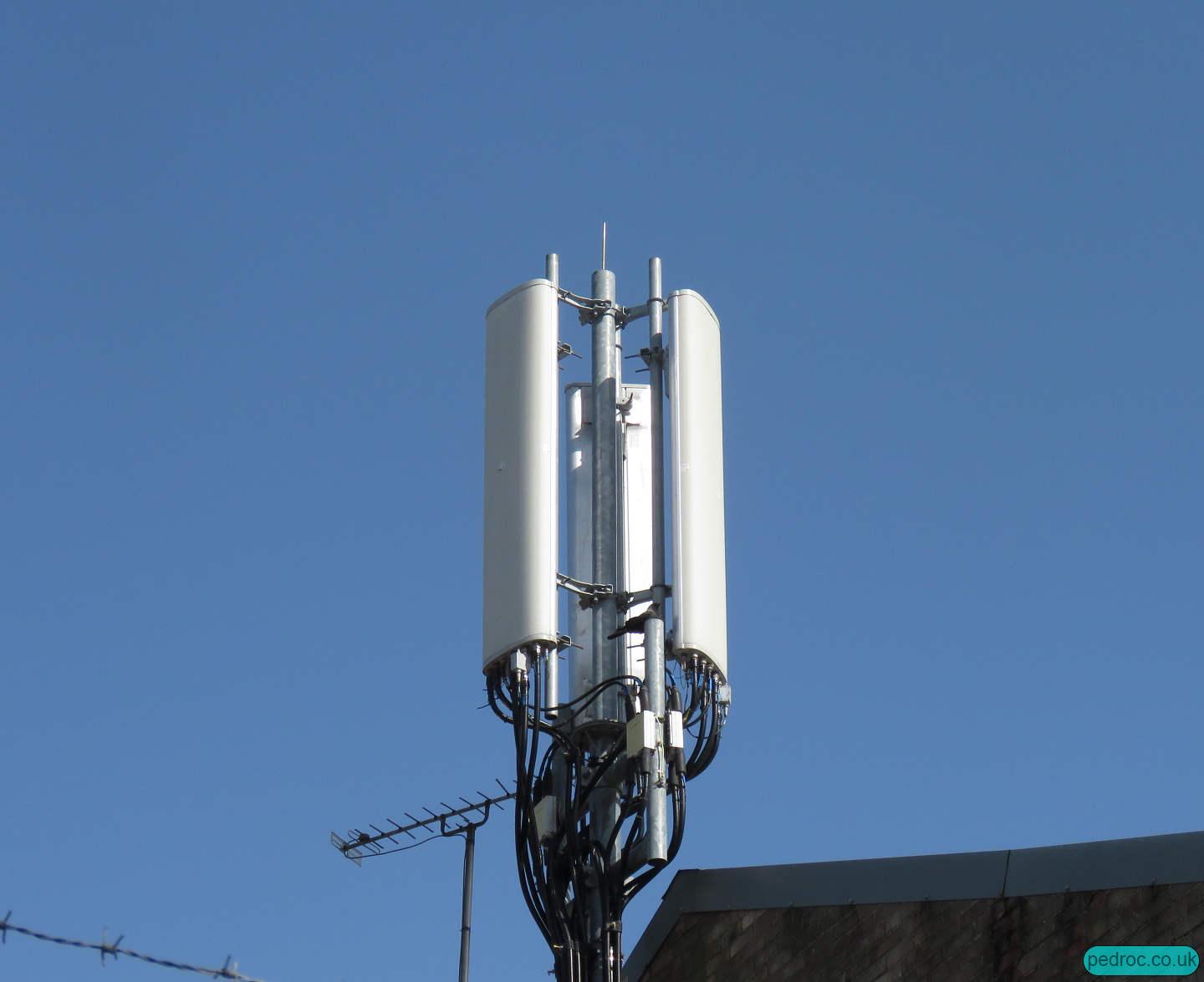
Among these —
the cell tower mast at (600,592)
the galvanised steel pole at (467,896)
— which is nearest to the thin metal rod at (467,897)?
the galvanised steel pole at (467,896)

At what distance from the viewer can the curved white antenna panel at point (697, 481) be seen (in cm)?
1588

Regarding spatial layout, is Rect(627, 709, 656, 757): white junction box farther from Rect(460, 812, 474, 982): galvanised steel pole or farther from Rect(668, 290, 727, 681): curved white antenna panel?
Rect(460, 812, 474, 982): galvanised steel pole

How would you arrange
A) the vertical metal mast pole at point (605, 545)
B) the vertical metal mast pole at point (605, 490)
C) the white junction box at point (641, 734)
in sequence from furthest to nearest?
1. the vertical metal mast pole at point (605, 490)
2. the vertical metal mast pole at point (605, 545)
3. the white junction box at point (641, 734)

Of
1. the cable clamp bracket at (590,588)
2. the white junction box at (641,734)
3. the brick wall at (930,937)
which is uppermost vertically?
the cable clamp bracket at (590,588)

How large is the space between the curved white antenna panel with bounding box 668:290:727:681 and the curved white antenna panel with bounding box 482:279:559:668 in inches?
40.2

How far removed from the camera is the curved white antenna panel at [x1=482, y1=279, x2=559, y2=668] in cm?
1571

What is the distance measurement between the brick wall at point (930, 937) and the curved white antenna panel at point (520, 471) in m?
2.86

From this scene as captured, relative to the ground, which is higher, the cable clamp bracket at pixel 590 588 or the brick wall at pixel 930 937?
the cable clamp bracket at pixel 590 588

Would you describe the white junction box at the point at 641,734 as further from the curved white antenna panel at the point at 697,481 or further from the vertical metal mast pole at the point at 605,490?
the curved white antenna panel at the point at 697,481

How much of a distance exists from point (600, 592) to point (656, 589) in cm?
51

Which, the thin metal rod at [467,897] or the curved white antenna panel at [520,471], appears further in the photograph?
the thin metal rod at [467,897]

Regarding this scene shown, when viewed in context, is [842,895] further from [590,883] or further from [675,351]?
[675,351]

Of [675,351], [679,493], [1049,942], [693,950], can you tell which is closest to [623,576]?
[679,493]

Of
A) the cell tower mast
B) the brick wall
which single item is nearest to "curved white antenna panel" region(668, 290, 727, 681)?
the cell tower mast
